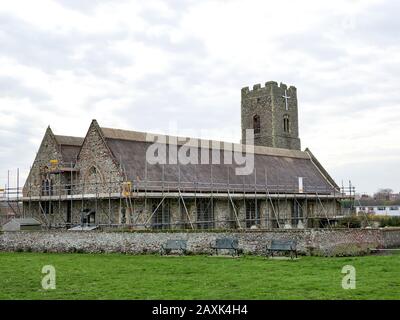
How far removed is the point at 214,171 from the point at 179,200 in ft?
19.0

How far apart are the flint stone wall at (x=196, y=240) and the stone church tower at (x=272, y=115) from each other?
27323 millimetres

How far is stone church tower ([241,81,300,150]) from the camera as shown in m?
52.7

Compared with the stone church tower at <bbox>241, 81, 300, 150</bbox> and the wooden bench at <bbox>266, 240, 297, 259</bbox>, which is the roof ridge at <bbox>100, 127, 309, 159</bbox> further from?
the wooden bench at <bbox>266, 240, 297, 259</bbox>

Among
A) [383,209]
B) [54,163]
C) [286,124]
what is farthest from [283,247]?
[383,209]

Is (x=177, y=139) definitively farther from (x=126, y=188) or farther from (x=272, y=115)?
(x=272, y=115)

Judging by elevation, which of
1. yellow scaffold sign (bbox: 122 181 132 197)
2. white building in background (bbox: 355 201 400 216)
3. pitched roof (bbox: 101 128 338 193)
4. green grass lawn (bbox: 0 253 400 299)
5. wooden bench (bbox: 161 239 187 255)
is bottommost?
green grass lawn (bbox: 0 253 400 299)

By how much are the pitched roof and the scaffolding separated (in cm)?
16

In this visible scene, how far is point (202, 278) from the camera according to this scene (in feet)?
50.4

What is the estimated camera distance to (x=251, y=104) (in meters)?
54.9

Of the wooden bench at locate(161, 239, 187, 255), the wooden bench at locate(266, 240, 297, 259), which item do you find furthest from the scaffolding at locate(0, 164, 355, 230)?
the wooden bench at locate(266, 240, 297, 259)
